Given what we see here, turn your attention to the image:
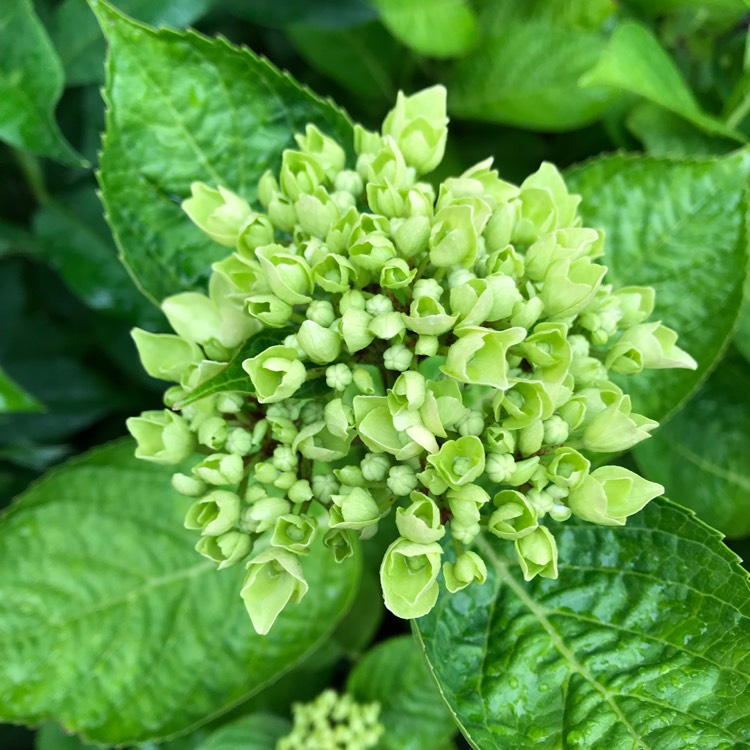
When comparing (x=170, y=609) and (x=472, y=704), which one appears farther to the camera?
(x=170, y=609)

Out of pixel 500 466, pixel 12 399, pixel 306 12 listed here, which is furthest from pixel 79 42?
pixel 500 466

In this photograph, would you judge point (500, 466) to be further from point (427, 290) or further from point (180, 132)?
point (180, 132)

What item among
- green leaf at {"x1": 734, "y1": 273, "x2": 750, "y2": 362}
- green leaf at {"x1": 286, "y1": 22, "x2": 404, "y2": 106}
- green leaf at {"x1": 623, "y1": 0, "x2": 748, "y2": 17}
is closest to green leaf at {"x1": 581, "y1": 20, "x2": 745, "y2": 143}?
green leaf at {"x1": 623, "y1": 0, "x2": 748, "y2": 17}

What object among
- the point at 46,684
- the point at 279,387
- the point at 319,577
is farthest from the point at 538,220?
the point at 46,684

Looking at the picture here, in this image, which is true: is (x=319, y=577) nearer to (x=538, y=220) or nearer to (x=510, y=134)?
(x=538, y=220)

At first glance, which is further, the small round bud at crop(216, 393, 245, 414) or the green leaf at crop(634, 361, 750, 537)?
the green leaf at crop(634, 361, 750, 537)

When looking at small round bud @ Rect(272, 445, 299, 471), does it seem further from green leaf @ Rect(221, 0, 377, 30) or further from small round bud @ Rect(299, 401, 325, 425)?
green leaf @ Rect(221, 0, 377, 30)
